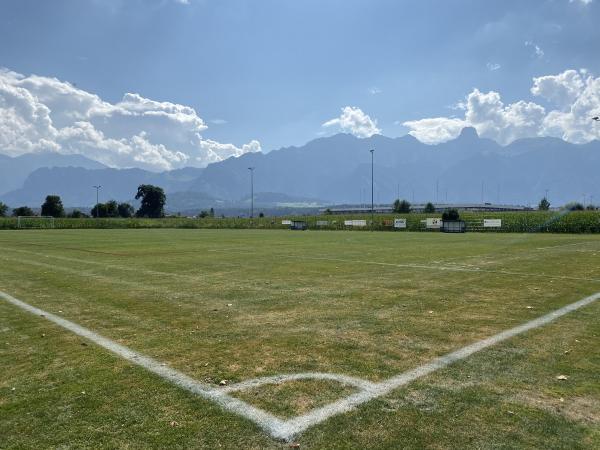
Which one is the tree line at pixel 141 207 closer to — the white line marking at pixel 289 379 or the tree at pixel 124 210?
the tree at pixel 124 210

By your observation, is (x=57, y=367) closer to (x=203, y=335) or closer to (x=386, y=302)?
(x=203, y=335)

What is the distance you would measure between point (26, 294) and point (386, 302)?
8894 millimetres

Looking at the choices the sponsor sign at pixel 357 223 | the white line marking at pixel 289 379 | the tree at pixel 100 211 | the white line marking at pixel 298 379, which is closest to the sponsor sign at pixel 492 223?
the sponsor sign at pixel 357 223

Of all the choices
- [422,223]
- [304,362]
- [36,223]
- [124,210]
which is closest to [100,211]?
[124,210]

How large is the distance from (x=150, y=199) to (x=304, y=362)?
5804 inches

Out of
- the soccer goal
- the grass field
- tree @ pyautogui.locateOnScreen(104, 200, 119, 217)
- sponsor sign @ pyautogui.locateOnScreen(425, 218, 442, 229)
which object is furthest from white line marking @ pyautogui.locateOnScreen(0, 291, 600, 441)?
tree @ pyautogui.locateOnScreen(104, 200, 119, 217)

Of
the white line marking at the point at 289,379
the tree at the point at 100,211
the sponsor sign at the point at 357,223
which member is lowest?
the white line marking at the point at 289,379

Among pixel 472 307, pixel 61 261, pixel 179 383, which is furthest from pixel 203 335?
pixel 61 261

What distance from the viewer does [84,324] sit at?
26.1ft

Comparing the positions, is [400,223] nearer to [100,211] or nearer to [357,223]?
[357,223]

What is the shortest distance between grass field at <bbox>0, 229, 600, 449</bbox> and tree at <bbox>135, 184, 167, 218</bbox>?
453ft

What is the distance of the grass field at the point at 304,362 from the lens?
398cm

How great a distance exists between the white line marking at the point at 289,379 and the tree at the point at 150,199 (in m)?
144

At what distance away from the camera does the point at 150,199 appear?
14450 cm
